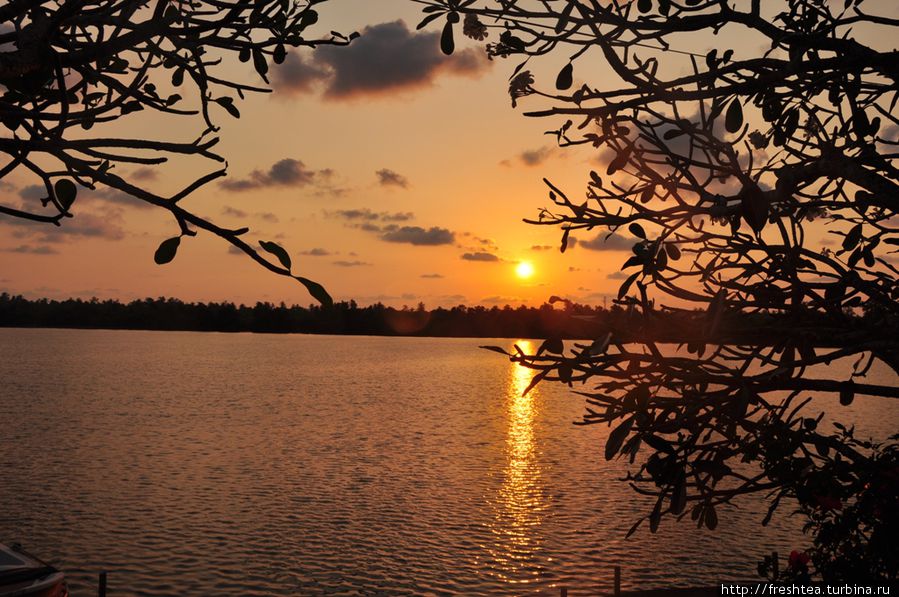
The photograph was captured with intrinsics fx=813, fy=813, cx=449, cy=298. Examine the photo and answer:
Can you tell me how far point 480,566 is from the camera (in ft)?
102

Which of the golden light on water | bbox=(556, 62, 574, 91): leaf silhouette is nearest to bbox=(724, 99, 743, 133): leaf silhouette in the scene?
bbox=(556, 62, 574, 91): leaf silhouette

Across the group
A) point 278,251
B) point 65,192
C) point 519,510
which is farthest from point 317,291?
point 519,510

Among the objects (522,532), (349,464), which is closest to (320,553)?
(522,532)

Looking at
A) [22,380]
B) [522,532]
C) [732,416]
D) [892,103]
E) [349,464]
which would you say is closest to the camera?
[732,416]

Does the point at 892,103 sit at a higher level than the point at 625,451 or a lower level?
higher

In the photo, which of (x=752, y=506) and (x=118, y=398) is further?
(x=118, y=398)

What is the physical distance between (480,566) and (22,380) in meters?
96.5

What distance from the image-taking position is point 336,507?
3994 centimetres

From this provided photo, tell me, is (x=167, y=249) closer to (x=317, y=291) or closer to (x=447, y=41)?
(x=317, y=291)

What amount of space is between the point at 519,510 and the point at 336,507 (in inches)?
356

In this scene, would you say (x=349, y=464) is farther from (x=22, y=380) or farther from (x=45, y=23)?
(x=22, y=380)

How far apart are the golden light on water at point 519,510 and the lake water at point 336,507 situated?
126 millimetres

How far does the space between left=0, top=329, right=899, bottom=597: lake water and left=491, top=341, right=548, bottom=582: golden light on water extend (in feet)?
0.41

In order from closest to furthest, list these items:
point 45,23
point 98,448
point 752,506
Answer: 1. point 45,23
2. point 752,506
3. point 98,448
